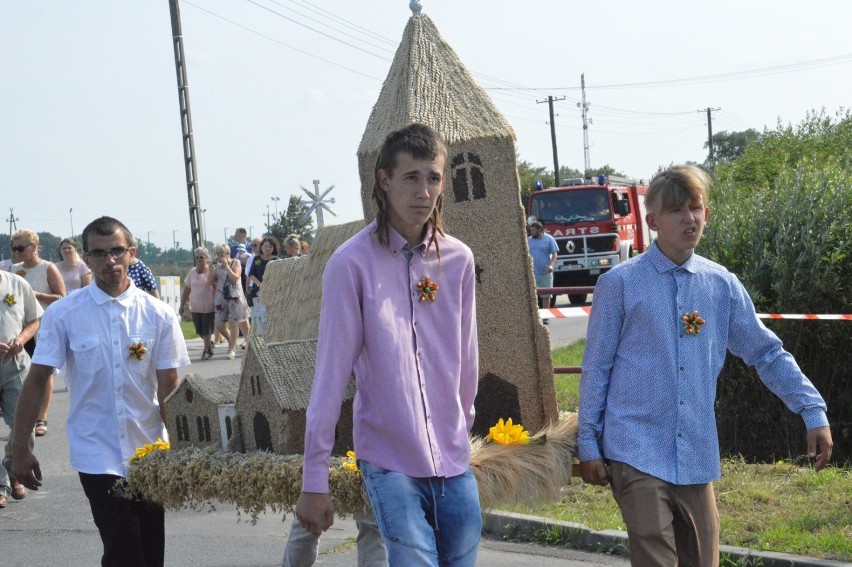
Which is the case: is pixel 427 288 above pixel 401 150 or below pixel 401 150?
below

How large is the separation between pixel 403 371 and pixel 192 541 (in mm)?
4106

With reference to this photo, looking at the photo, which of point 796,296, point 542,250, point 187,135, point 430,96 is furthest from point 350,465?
point 187,135

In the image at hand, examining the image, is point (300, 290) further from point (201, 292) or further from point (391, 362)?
point (201, 292)

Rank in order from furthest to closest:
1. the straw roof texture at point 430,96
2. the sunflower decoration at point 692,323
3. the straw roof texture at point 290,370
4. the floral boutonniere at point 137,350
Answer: the straw roof texture at point 430,96 < the straw roof texture at point 290,370 < the floral boutonniere at point 137,350 < the sunflower decoration at point 692,323

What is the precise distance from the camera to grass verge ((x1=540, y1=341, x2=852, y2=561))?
5758 millimetres

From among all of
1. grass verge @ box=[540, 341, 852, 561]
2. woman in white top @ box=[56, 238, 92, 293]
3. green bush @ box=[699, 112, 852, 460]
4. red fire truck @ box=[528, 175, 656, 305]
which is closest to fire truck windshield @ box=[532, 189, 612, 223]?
red fire truck @ box=[528, 175, 656, 305]

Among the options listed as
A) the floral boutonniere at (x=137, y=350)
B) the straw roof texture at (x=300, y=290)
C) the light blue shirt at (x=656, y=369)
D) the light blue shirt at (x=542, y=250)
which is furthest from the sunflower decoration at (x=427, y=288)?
the light blue shirt at (x=542, y=250)

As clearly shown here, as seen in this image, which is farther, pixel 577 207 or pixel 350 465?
pixel 577 207

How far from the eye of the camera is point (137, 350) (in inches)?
178

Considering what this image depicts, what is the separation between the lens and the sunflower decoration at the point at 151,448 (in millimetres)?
4461

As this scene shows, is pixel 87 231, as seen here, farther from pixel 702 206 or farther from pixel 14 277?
pixel 14 277

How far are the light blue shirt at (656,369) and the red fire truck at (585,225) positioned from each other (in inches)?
891

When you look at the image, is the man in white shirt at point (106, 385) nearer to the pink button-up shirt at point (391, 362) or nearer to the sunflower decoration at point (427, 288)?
the pink button-up shirt at point (391, 362)

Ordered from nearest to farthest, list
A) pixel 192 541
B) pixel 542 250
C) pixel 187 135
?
pixel 192 541, pixel 542 250, pixel 187 135
